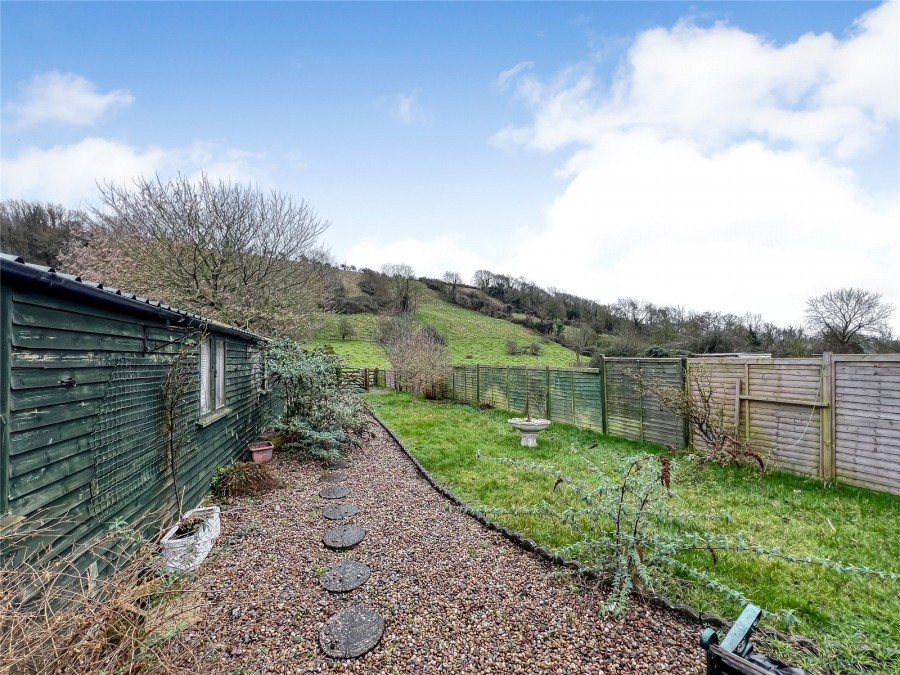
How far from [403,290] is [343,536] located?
91.3ft

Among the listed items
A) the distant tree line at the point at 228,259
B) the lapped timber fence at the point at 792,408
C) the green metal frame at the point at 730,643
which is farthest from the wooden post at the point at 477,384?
the green metal frame at the point at 730,643

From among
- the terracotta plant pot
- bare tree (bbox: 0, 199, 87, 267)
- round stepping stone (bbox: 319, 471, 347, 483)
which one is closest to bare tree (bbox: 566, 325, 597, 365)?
round stepping stone (bbox: 319, 471, 347, 483)

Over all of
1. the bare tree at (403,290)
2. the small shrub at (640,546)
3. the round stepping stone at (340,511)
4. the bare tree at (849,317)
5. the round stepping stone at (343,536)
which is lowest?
the round stepping stone at (340,511)

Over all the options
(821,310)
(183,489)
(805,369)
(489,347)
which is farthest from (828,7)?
(489,347)

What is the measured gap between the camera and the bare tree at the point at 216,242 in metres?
10.8

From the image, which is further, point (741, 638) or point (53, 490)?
point (53, 490)

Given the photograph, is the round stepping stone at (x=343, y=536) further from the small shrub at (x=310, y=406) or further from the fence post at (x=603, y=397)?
the fence post at (x=603, y=397)

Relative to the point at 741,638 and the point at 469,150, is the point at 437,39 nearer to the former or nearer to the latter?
the point at 469,150

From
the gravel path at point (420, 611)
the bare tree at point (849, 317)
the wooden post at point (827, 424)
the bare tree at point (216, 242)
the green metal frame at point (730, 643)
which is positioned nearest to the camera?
the green metal frame at point (730, 643)

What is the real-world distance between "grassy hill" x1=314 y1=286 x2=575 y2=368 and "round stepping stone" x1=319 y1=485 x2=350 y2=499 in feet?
54.4

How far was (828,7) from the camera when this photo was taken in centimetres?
541

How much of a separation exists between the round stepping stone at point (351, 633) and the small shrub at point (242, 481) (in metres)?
2.87

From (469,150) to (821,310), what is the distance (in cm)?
2187

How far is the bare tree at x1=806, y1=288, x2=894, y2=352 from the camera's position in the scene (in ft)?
60.8
